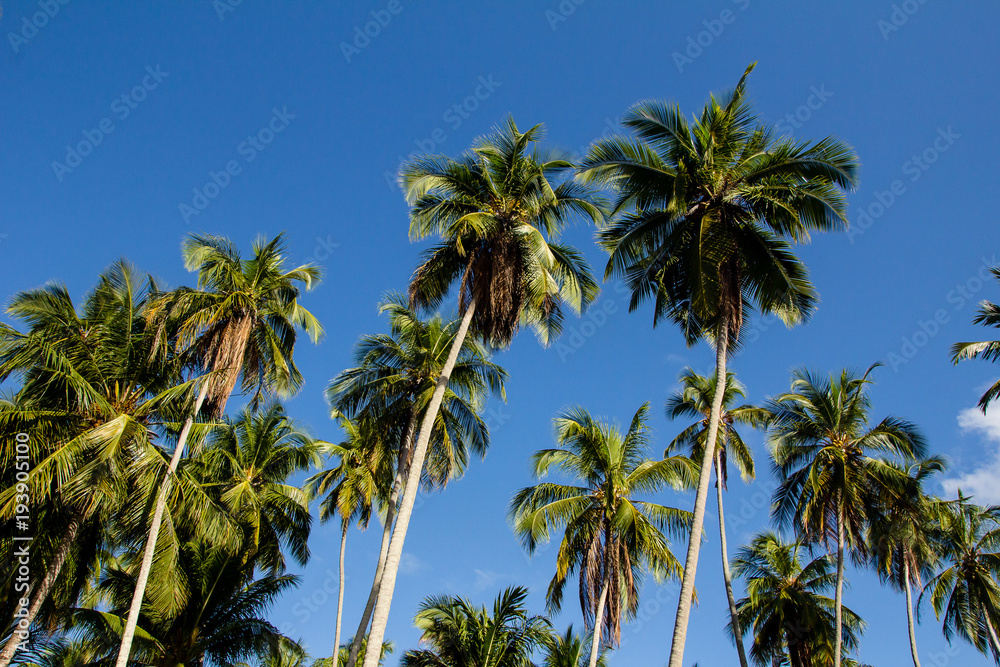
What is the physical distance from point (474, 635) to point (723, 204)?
48.7 feet

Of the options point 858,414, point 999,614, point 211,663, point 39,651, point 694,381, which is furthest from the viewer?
point 694,381

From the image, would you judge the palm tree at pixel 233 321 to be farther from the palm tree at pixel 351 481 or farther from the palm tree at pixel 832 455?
the palm tree at pixel 832 455

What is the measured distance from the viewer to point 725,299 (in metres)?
16.2

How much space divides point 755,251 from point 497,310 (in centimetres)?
664

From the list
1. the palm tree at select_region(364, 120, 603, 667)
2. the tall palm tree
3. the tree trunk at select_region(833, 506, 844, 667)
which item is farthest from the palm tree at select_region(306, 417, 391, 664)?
the tree trunk at select_region(833, 506, 844, 667)

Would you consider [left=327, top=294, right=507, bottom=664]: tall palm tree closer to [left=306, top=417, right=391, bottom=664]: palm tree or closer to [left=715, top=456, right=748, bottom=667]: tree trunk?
[left=306, top=417, right=391, bottom=664]: palm tree

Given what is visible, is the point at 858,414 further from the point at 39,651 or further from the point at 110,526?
the point at 39,651

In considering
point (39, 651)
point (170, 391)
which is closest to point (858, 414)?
point (170, 391)

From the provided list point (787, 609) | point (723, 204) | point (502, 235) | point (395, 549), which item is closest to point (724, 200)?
point (723, 204)

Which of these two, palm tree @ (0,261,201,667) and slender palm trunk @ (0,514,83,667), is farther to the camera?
slender palm trunk @ (0,514,83,667)

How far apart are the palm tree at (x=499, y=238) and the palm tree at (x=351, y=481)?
5.40m

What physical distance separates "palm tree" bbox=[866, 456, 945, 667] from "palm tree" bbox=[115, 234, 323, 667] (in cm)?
2001

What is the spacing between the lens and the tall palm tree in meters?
21.3

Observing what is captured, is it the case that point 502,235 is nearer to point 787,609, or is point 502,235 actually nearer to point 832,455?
point 832,455
